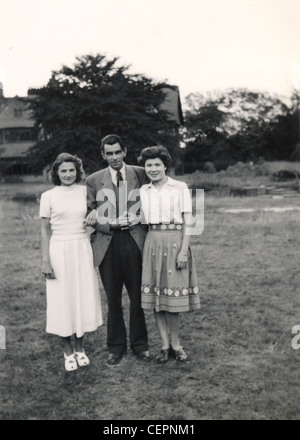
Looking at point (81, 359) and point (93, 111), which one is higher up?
point (93, 111)

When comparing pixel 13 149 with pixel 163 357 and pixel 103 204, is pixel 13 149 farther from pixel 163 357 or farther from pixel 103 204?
pixel 163 357

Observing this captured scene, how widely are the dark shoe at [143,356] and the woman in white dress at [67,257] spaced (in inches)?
19.7

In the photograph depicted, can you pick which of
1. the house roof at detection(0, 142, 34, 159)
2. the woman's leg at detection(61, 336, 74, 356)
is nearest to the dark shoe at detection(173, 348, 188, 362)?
the woman's leg at detection(61, 336, 74, 356)

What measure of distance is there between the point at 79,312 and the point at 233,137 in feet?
145

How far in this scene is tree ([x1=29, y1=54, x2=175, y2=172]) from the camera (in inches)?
952

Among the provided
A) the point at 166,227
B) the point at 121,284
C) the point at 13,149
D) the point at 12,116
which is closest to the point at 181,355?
the point at 121,284

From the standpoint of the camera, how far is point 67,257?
12.2 feet

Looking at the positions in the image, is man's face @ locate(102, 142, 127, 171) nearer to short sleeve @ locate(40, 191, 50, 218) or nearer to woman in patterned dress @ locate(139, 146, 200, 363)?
woman in patterned dress @ locate(139, 146, 200, 363)

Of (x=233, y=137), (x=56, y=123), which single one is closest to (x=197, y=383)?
(x=56, y=123)

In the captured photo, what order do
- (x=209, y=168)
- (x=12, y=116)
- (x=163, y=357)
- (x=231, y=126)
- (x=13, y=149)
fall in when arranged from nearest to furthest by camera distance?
(x=163, y=357) < (x=209, y=168) < (x=12, y=116) < (x=13, y=149) < (x=231, y=126)

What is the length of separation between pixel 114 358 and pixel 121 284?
0.62 meters

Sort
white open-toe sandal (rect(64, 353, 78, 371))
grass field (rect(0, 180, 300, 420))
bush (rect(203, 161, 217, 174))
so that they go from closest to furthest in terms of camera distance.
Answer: grass field (rect(0, 180, 300, 420)), white open-toe sandal (rect(64, 353, 78, 371)), bush (rect(203, 161, 217, 174))

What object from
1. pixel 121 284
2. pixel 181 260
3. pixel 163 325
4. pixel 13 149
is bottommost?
pixel 163 325

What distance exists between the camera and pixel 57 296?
12.3ft
